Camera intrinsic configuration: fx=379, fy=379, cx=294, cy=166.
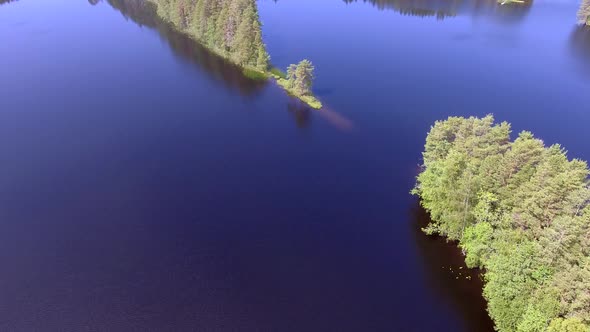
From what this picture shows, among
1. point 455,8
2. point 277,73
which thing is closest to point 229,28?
point 277,73

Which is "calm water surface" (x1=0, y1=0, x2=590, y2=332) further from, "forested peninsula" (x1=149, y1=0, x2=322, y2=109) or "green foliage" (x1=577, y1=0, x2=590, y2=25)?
"green foliage" (x1=577, y1=0, x2=590, y2=25)

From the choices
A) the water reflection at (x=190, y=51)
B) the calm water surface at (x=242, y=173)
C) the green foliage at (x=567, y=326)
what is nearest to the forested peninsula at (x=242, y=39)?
the water reflection at (x=190, y=51)

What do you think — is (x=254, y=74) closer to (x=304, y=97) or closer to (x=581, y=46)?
(x=304, y=97)

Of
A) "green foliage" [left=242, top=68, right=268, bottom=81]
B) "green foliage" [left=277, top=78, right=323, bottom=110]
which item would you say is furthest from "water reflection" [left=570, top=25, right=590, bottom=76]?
"green foliage" [left=242, top=68, right=268, bottom=81]

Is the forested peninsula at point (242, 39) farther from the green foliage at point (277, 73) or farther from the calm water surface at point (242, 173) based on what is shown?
the calm water surface at point (242, 173)

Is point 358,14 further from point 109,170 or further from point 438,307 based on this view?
point 438,307

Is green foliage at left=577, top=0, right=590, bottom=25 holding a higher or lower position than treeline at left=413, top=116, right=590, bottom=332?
higher
